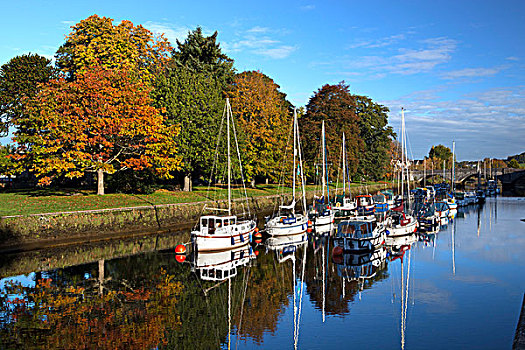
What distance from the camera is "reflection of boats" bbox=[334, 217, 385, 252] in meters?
38.8

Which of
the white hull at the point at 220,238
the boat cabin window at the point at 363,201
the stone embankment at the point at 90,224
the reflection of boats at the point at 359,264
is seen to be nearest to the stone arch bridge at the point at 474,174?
the boat cabin window at the point at 363,201

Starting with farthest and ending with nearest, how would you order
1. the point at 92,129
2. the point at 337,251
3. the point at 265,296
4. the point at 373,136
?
the point at 373,136, the point at 92,129, the point at 337,251, the point at 265,296

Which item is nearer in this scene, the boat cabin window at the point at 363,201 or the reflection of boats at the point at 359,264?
the reflection of boats at the point at 359,264

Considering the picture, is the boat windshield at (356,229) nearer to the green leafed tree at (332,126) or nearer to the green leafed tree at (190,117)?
the green leafed tree at (190,117)

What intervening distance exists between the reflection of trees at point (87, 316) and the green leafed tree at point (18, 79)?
4716 cm

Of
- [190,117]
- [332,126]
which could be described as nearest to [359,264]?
[190,117]

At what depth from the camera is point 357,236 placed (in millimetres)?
39094

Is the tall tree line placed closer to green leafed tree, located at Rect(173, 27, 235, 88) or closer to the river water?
green leafed tree, located at Rect(173, 27, 235, 88)

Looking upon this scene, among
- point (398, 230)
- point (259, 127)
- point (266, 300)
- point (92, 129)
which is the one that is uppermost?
point (259, 127)

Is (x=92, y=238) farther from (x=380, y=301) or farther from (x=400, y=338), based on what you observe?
(x=400, y=338)

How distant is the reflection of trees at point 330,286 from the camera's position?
2517 centimetres

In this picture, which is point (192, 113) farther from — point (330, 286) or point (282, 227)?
point (330, 286)

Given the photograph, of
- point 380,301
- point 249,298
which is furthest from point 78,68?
point 380,301

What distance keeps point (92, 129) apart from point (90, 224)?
11.7 m
